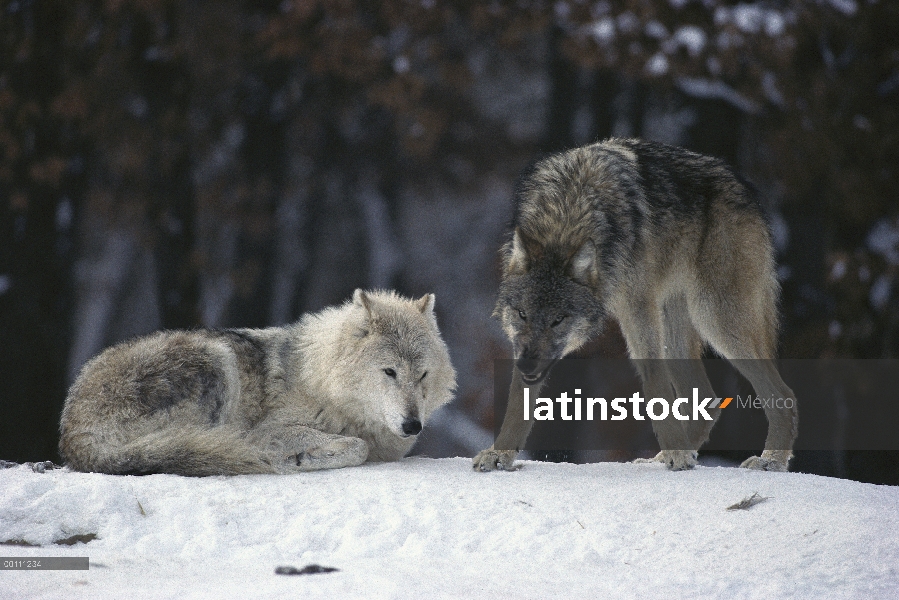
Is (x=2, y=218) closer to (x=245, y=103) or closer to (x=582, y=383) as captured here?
(x=245, y=103)

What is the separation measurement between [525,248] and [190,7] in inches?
268

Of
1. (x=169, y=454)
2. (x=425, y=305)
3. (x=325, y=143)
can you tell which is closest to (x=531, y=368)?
(x=425, y=305)

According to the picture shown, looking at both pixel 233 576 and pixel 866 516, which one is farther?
pixel 866 516

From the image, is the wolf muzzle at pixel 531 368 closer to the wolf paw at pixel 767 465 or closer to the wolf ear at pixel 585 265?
the wolf ear at pixel 585 265

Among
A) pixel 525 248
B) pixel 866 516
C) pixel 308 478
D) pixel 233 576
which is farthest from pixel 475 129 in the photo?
pixel 233 576

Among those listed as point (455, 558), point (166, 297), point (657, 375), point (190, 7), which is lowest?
point (455, 558)

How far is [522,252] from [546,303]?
1.15 ft

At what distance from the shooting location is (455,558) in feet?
11.3

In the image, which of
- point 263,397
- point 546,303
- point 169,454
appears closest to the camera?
point 169,454

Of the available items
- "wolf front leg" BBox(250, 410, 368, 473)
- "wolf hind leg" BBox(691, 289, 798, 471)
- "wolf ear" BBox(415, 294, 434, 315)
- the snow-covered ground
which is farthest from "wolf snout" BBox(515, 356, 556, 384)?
"wolf hind leg" BBox(691, 289, 798, 471)

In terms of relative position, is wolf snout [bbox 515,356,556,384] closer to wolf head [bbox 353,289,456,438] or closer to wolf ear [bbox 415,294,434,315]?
wolf head [bbox 353,289,456,438]

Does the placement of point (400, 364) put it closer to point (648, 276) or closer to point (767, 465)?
point (648, 276)

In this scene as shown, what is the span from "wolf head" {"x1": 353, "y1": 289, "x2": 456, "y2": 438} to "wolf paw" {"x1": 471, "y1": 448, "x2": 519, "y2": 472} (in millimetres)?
397

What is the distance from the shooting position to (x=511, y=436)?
4852 millimetres
